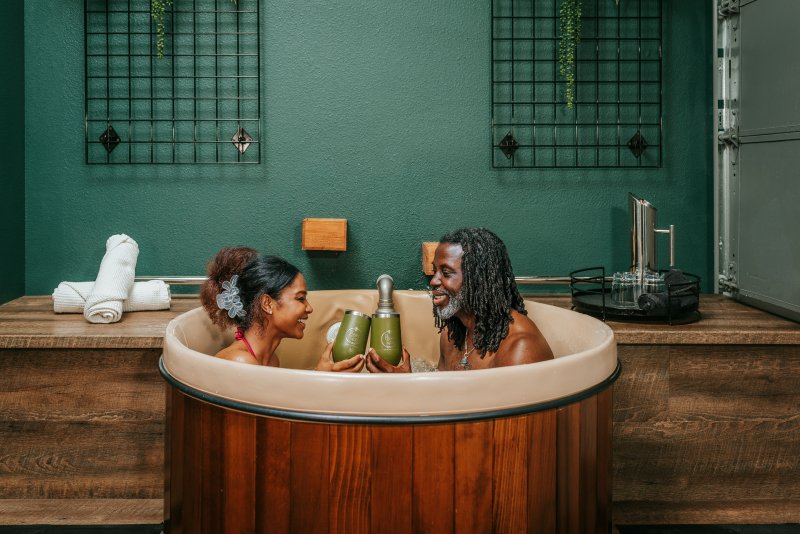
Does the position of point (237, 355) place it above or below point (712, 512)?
above

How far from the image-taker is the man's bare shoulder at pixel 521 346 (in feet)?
5.87

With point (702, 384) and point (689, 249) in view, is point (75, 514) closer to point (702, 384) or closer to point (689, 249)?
point (702, 384)

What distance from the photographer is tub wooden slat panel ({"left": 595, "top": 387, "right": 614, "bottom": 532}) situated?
147 centimetres

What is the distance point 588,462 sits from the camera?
4.67 feet

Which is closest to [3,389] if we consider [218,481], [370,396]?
[218,481]

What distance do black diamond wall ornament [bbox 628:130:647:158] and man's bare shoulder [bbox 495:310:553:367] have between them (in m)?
1.23

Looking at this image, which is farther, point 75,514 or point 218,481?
point 75,514

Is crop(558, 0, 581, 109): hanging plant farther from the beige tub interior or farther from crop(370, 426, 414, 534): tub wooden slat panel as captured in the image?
crop(370, 426, 414, 534): tub wooden slat panel

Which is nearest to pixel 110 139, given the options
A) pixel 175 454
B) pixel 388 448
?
pixel 175 454

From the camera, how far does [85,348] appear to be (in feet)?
6.97

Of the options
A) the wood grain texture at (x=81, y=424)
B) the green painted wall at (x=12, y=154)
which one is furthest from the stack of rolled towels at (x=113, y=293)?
the green painted wall at (x=12, y=154)

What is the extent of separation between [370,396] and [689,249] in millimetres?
2084

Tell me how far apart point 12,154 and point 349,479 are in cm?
218

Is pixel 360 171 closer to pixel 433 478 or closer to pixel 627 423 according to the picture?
pixel 627 423
